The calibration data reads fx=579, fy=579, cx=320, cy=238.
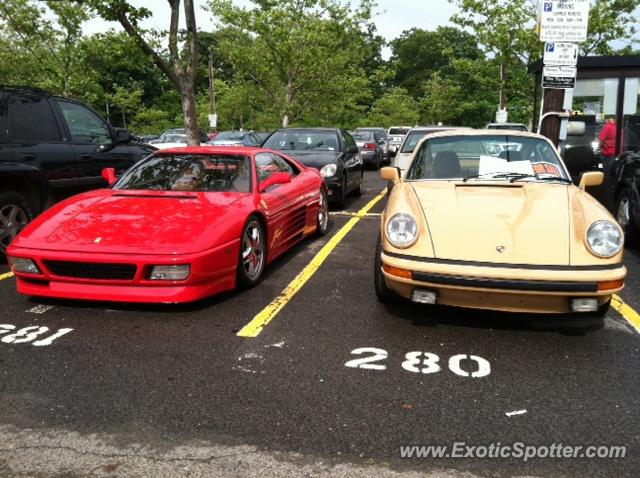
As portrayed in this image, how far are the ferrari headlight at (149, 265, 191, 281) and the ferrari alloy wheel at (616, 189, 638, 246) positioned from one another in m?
5.08

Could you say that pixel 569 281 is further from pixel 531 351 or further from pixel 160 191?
pixel 160 191

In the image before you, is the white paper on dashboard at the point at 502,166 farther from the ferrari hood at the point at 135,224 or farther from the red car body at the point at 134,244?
the ferrari hood at the point at 135,224

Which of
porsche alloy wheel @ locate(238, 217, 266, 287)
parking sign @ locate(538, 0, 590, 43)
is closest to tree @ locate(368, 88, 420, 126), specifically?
parking sign @ locate(538, 0, 590, 43)

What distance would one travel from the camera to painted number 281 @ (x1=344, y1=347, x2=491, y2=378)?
11.1 feet

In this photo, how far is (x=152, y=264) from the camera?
4035 millimetres

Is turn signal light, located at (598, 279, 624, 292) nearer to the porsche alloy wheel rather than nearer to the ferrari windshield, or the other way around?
the porsche alloy wheel

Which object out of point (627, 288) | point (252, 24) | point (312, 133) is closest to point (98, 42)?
point (252, 24)

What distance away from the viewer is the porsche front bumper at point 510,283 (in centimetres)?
355

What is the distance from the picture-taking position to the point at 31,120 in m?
6.30

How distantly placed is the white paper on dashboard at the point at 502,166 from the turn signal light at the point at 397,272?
1.52 metres

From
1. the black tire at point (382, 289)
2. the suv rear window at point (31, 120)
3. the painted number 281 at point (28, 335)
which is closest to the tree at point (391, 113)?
the suv rear window at point (31, 120)

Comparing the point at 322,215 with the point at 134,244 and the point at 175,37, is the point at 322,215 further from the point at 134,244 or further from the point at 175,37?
the point at 175,37

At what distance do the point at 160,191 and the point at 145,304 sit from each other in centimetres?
119

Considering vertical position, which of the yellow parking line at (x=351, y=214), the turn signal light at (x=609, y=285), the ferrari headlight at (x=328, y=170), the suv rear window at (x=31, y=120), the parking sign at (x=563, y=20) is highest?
the parking sign at (x=563, y=20)
